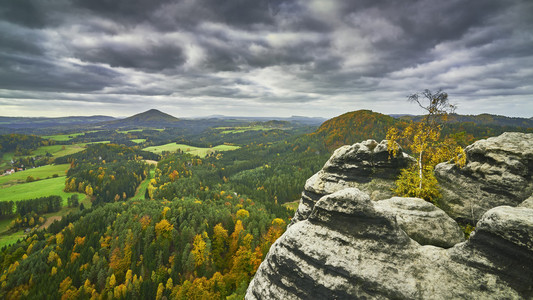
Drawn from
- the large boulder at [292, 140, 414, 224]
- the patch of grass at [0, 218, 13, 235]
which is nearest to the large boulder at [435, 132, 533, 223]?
the large boulder at [292, 140, 414, 224]

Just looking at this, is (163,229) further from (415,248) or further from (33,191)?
(33,191)

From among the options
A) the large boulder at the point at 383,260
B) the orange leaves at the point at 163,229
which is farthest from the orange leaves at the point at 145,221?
the large boulder at the point at 383,260

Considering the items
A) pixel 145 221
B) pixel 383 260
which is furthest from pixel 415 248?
pixel 145 221

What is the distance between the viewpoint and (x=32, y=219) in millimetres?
A: 121875

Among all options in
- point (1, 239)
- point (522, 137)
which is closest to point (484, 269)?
point (522, 137)

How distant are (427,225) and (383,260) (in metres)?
5.98

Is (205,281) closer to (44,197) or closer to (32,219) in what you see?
(32,219)

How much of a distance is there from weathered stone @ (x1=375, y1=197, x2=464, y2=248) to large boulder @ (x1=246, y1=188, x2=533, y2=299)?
2454mm

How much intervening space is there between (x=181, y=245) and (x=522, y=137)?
9019 cm

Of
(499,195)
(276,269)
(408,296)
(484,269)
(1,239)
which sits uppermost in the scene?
(499,195)

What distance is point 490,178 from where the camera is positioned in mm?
17984

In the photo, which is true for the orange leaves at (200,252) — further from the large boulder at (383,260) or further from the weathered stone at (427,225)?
the weathered stone at (427,225)

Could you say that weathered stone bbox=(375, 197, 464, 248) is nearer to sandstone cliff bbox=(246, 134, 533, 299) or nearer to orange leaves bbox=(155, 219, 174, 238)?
sandstone cliff bbox=(246, 134, 533, 299)

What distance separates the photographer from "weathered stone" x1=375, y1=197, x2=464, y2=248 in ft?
48.5
